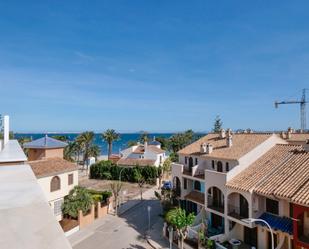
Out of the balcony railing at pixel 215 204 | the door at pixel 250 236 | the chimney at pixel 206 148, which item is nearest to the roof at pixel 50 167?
the chimney at pixel 206 148

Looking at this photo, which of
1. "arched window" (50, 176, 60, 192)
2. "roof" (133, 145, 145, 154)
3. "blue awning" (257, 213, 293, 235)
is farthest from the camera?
"roof" (133, 145, 145, 154)

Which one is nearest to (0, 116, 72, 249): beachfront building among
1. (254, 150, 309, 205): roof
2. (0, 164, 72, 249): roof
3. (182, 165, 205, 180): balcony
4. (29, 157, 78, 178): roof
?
(0, 164, 72, 249): roof

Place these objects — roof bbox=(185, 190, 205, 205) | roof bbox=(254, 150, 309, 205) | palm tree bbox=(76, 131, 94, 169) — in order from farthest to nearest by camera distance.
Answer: palm tree bbox=(76, 131, 94, 169) < roof bbox=(185, 190, 205, 205) < roof bbox=(254, 150, 309, 205)

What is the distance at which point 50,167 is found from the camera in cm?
3491

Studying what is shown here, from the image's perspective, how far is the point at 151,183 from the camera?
2308 inches

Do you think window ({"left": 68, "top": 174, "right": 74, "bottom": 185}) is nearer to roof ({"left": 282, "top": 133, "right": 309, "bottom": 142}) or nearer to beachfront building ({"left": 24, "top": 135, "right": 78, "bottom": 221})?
beachfront building ({"left": 24, "top": 135, "right": 78, "bottom": 221})

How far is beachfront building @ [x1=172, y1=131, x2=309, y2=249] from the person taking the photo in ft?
73.4

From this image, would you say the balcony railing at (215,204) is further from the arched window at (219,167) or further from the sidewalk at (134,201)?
the sidewalk at (134,201)

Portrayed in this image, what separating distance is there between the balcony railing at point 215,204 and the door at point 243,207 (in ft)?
7.29

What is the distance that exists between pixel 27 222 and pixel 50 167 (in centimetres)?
3407

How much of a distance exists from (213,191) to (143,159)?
1511 inches

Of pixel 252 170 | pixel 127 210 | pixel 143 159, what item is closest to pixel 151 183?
pixel 143 159

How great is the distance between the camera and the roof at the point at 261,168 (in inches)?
1008

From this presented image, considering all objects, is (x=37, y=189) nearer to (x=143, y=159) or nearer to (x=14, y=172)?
(x=14, y=172)
